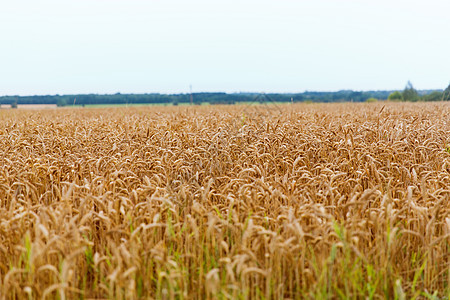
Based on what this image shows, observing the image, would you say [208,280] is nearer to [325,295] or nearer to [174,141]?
[325,295]

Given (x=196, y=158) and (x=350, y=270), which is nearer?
(x=350, y=270)

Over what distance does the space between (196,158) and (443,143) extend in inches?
181

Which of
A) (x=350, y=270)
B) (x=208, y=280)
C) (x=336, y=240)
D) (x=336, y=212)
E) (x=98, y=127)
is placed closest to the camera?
(x=208, y=280)

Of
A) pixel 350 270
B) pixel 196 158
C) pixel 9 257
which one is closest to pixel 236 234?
pixel 350 270

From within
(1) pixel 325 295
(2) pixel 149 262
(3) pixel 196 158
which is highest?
(3) pixel 196 158

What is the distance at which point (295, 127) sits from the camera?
912 centimetres

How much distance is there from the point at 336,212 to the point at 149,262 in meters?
2.02

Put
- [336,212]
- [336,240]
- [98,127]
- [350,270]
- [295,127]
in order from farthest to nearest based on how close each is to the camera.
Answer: [98,127] < [295,127] < [336,212] < [336,240] < [350,270]

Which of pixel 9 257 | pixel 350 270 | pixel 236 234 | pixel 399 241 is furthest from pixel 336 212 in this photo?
pixel 9 257

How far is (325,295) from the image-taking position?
9.92 feet

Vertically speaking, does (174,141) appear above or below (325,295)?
above

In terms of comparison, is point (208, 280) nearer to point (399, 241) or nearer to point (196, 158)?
point (399, 241)

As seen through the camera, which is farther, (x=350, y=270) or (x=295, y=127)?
(x=295, y=127)

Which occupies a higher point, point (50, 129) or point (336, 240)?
point (50, 129)
